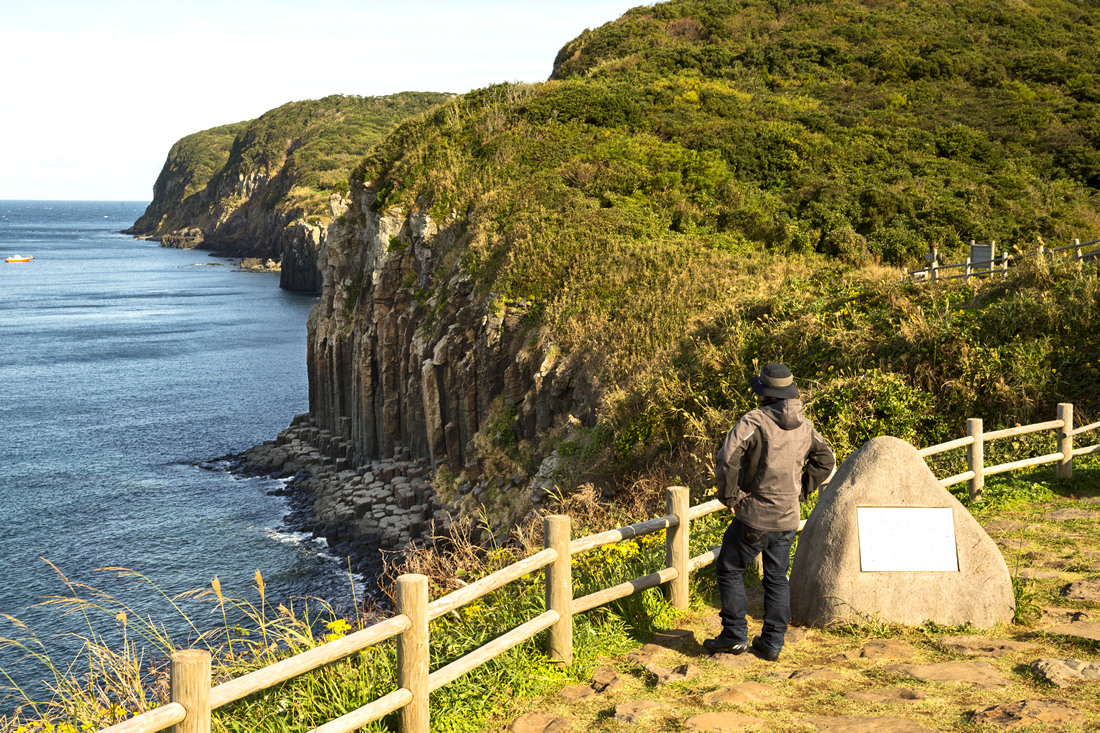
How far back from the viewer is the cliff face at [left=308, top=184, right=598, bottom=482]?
2572 centimetres

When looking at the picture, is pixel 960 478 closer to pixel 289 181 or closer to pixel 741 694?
pixel 741 694

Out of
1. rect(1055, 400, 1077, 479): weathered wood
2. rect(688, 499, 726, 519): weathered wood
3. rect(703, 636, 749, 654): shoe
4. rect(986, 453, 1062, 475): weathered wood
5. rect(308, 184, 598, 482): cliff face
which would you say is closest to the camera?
rect(703, 636, 749, 654): shoe

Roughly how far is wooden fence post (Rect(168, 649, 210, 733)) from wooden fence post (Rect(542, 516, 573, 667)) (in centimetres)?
301

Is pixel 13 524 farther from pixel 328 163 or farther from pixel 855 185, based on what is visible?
pixel 328 163

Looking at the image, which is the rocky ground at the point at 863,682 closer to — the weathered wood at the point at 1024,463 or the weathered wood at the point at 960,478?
the weathered wood at the point at 960,478

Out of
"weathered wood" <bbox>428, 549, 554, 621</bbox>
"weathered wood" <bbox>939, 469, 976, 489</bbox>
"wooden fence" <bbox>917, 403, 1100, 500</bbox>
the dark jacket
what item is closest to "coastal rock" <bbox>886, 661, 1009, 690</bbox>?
the dark jacket

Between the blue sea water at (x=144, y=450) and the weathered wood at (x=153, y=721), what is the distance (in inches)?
457

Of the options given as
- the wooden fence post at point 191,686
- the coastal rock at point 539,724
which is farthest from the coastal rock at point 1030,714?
the wooden fence post at point 191,686

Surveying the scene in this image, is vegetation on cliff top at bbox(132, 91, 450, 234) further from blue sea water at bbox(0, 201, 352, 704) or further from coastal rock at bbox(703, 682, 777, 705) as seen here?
coastal rock at bbox(703, 682, 777, 705)

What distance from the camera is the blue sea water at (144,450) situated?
28.1 m

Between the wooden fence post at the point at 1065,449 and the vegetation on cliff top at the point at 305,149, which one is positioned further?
the vegetation on cliff top at the point at 305,149

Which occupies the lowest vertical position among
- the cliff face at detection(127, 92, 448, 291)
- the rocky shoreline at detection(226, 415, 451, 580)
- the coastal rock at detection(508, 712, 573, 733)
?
the rocky shoreline at detection(226, 415, 451, 580)

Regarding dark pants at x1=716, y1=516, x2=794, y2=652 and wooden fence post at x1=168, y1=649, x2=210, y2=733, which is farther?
dark pants at x1=716, y1=516, x2=794, y2=652

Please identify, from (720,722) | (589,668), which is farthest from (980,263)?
(720,722)
